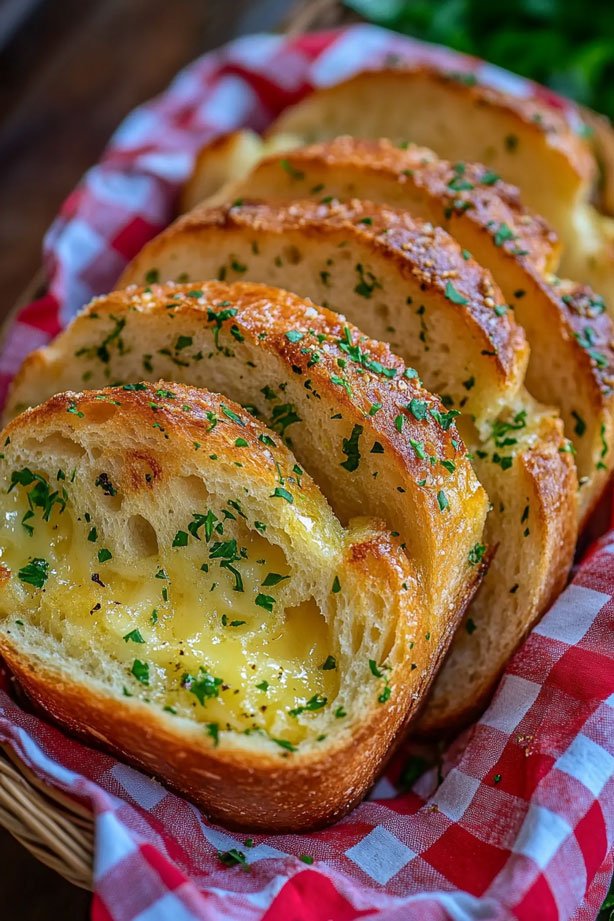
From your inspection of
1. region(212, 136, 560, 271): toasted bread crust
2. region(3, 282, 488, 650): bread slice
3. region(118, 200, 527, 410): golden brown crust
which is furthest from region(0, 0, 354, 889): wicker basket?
region(212, 136, 560, 271): toasted bread crust

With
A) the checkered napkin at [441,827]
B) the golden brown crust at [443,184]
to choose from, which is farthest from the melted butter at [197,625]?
the golden brown crust at [443,184]

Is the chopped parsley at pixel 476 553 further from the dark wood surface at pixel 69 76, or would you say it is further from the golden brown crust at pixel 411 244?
the dark wood surface at pixel 69 76

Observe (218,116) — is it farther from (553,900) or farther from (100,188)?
(553,900)

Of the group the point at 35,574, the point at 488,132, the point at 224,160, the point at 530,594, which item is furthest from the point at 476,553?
the point at 224,160

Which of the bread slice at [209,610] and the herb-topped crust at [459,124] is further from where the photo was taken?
the herb-topped crust at [459,124]

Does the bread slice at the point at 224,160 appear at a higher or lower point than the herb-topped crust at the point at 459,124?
lower

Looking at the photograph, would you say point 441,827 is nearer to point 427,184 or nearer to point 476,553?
point 476,553

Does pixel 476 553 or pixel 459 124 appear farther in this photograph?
pixel 459 124
